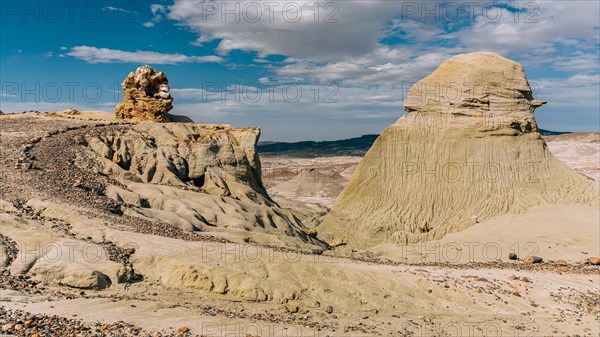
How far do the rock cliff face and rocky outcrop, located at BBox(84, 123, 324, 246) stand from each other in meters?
5.32

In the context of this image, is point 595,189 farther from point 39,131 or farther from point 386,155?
point 39,131

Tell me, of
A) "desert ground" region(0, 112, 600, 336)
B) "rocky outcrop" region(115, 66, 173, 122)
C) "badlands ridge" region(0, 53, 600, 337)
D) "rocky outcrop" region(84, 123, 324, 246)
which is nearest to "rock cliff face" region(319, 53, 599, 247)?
"badlands ridge" region(0, 53, 600, 337)

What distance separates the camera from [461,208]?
22.7 meters

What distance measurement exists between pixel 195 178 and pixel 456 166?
42.3 ft

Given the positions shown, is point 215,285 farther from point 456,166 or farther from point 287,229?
point 456,166

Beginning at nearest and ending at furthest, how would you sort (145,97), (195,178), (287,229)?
(287,229), (195,178), (145,97)

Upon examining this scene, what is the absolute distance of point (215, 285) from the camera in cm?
947

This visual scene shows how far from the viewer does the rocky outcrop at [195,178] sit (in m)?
15.6

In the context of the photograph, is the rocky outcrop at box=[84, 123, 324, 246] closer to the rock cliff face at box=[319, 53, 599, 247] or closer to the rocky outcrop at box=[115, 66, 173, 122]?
the rocky outcrop at box=[115, 66, 173, 122]

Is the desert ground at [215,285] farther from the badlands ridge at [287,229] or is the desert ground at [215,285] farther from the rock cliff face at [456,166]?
the rock cliff face at [456,166]

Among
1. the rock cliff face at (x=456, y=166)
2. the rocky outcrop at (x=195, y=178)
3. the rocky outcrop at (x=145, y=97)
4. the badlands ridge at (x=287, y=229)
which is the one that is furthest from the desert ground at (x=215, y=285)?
the rocky outcrop at (x=145, y=97)

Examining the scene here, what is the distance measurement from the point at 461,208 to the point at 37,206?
59.2 feet

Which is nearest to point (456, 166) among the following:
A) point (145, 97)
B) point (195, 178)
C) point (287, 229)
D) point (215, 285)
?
point (287, 229)

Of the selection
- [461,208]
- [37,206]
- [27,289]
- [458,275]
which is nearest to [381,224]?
[461,208]
